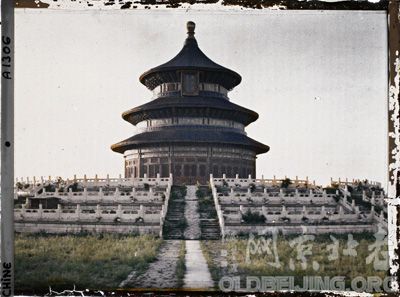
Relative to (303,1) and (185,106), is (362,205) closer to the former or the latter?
(303,1)

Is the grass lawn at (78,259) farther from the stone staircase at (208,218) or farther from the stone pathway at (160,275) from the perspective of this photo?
the stone staircase at (208,218)

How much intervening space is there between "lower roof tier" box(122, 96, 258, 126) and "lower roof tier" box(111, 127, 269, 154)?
1.23ft

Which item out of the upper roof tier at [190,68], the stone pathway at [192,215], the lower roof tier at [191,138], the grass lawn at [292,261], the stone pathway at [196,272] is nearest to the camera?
the stone pathway at [196,272]

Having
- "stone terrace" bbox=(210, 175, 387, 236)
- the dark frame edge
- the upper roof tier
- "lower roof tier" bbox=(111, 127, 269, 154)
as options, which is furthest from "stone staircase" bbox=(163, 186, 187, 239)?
the dark frame edge

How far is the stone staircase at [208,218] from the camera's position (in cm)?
941

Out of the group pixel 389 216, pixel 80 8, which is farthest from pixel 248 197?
pixel 80 8

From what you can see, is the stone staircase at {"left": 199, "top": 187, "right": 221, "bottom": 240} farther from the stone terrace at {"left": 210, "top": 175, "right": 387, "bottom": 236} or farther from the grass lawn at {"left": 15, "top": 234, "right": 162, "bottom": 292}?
the grass lawn at {"left": 15, "top": 234, "right": 162, "bottom": 292}

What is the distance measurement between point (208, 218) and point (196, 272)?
185cm

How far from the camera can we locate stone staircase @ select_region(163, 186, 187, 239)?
9.44 meters

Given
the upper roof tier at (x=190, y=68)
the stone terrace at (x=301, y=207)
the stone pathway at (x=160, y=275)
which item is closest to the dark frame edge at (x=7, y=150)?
the stone pathway at (x=160, y=275)

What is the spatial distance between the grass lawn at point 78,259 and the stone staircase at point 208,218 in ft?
2.79

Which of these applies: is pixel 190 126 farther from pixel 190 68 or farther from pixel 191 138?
pixel 190 68

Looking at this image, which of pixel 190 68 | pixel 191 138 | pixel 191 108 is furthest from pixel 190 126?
pixel 190 68

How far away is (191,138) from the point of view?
11.2 metres
